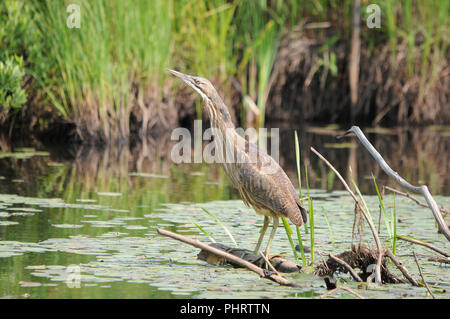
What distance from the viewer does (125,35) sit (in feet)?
41.9

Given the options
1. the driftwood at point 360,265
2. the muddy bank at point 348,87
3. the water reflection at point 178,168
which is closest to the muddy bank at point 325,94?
the muddy bank at point 348,87

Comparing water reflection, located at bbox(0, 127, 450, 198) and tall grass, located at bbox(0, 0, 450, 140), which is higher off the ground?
tall grass, located at bbox(0, 0, 450, 140)

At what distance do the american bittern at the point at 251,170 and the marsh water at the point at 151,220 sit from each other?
0.42 meters

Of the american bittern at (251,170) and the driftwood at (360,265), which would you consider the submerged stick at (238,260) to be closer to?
the driftwood at (360,265)

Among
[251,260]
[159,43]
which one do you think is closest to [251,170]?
[251,260]

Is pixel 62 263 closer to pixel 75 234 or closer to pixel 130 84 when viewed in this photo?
pixel 75 234

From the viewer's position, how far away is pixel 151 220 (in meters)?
7.25

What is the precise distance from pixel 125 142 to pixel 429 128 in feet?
21.9

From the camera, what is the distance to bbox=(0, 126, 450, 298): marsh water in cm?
500

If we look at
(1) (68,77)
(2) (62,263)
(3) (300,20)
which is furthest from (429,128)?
(2) (62,263)

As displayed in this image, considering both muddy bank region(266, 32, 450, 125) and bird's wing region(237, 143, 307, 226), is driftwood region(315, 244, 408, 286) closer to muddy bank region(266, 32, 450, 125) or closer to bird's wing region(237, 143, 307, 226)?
bird's wing region(237, 143, 307, 226)

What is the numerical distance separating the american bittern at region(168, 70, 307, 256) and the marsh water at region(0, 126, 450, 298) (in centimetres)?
42

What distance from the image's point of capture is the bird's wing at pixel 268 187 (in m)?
5.82

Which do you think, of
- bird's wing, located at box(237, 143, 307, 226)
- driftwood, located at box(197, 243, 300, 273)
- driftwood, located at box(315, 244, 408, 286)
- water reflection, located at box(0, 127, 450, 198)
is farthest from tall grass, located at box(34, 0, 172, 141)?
driftwood, located at box(315, 244, 408, 286)
